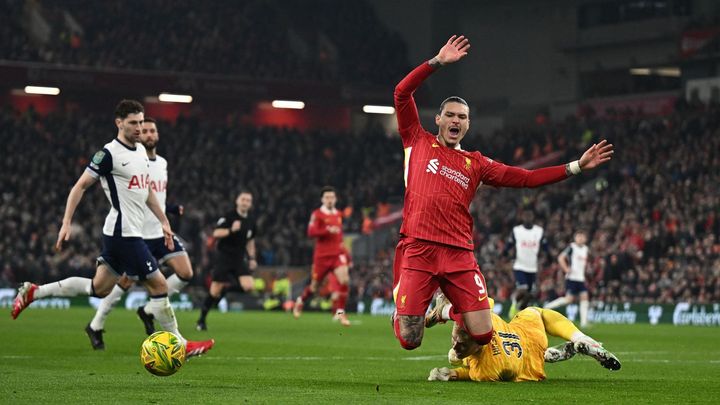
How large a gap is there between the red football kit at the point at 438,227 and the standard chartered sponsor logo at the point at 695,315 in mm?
18911

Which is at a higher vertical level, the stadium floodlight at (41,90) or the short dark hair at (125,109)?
the stadium floodlight at (41,90)

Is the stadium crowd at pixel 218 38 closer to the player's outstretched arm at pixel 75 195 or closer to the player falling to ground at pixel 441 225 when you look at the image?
the player's outstretched arm at pixel 75 195

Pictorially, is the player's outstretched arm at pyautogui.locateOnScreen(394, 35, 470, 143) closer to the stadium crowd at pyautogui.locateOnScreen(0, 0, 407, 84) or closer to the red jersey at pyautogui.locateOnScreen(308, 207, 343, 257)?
the red jersey at pyautogui.locateOnScreen(308, 207, 343, 257)

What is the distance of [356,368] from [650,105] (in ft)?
115

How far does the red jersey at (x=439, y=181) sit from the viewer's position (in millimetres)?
10539

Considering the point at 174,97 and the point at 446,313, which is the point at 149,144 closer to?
the point at 446,313

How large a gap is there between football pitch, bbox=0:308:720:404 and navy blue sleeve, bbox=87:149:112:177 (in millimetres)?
2016

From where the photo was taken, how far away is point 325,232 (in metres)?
24.3

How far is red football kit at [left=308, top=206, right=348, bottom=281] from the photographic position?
79.6 ft

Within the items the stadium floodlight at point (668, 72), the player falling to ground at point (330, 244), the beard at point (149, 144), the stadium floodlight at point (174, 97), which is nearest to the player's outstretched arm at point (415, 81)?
the beard at point (149, 144)

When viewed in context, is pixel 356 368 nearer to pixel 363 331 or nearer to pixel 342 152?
pixel 363 331

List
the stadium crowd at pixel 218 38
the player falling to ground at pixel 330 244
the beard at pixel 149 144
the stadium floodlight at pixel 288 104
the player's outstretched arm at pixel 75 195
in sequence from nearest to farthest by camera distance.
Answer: the player's outstretched arm at pixel 75 195, the beard at pixel 149 144, the player falling to ground at pixel 330 244, the stadium crowd at pixel 218 38, the stadium floodlight at pixel 288 104

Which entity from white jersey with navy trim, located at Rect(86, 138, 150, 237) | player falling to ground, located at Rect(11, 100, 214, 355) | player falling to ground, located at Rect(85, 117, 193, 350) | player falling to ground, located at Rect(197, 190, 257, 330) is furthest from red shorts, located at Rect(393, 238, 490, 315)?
player falling to ground, located at Rect(197, 190, 257, 330)

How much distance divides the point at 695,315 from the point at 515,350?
62.3 feet
